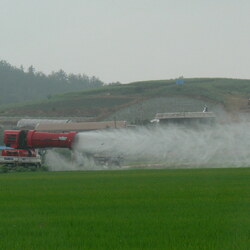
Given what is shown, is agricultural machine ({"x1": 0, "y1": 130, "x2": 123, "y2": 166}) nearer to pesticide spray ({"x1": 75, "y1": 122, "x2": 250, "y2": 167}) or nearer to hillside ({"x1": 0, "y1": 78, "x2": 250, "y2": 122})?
pesticide spray ({"x1": 75, "y1": 122, "x2": 250, "y2": 167})

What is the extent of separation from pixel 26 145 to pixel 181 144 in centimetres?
1065

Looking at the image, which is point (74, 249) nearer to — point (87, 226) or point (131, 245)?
point (131, 245)

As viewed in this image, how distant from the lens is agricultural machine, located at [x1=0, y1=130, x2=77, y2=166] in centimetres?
4628

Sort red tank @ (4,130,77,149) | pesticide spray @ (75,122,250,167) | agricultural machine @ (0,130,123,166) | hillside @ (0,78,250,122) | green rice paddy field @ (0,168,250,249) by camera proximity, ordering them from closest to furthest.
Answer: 1. green rice paddy field @ (0,168,250,249)
2. pesticide spray @ (75,122,250,167)
3. red tank @ (4,130,77,149)
4. agricultural machine @ (0,130,123,166)
5. hillside @ (0,78,250,122)

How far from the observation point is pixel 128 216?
58.2 ft

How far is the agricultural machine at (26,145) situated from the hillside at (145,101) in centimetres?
5458

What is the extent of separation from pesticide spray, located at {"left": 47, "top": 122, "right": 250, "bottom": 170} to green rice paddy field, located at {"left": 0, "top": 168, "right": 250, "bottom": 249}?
15.9 m

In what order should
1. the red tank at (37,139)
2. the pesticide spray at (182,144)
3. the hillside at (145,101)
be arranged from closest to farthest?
the pesticide spray at (182,144), the red tank at (37,139), the hillside at (145,101)

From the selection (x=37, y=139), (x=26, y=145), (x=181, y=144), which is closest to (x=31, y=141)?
(x=37, y=139)

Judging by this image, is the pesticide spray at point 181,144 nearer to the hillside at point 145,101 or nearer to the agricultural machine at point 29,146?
the agricultural machine at point 29,146

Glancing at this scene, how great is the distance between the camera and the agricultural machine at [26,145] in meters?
46.3

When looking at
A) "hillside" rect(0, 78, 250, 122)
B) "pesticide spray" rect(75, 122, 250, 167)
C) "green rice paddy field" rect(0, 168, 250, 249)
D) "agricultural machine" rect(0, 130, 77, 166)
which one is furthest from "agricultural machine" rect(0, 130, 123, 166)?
"hillside" rect(0, 78, 250, 122)

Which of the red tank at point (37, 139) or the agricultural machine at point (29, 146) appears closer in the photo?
the red tank at point (37, 139)

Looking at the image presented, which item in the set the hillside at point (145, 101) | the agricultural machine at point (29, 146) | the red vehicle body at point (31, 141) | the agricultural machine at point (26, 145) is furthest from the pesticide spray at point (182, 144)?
the hillside at point (145, 101)
